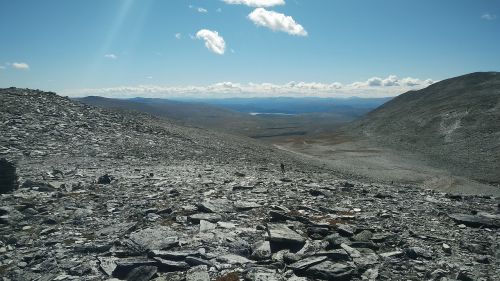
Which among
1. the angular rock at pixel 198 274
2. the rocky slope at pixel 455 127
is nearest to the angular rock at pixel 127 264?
the angular rock at pixel 198 274

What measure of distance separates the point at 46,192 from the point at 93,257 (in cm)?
802

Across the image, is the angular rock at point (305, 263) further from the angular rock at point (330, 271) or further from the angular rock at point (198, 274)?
the angular rock at point (198, 274)

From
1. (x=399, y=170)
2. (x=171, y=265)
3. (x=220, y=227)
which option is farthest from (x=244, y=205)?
(x=399, y=170)

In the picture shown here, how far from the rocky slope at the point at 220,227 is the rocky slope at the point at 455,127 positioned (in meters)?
37.9

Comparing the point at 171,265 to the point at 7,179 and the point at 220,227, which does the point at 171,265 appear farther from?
the point at 7,179

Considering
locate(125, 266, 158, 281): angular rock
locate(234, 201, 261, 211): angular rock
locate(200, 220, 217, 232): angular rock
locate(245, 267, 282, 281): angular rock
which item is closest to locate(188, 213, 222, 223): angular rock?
A: locate(200, 220, 217, 232): angular rock

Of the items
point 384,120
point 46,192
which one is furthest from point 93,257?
point 384,120

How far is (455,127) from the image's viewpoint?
83688mm

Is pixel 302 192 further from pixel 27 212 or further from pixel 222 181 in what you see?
pixel 27 212

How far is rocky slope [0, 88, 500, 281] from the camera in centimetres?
1026

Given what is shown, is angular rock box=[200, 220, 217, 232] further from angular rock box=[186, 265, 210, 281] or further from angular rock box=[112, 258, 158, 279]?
angular rock box=[112, 258, 158, 279]

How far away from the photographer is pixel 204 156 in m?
35.0

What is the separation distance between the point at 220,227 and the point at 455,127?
3366 inches

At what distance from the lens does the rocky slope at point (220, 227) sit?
10.3m
